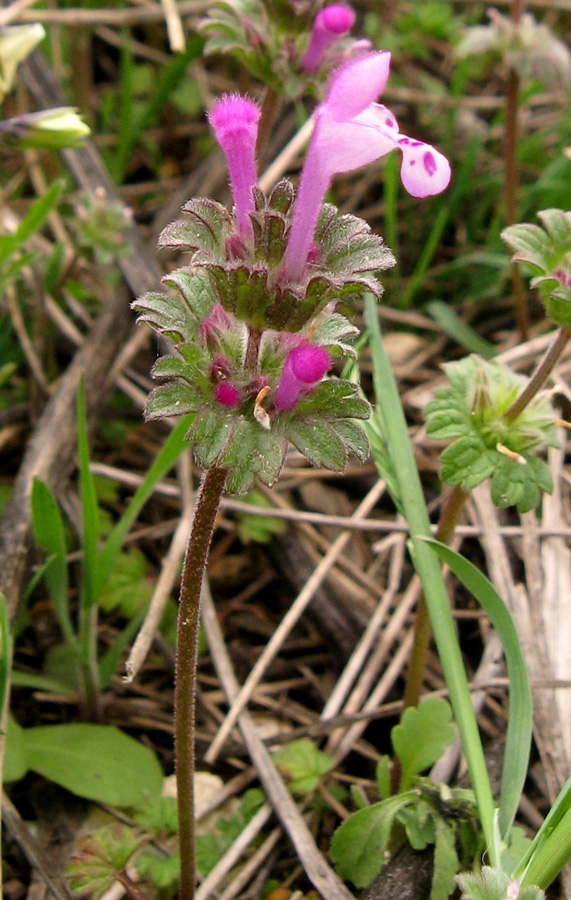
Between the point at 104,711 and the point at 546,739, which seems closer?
the point at 546,739

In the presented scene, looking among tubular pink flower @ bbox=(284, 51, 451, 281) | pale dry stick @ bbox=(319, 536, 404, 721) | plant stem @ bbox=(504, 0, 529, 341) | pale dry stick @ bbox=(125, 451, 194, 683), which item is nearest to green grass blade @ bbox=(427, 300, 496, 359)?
plant stem @ bbox=(504, 0, 529, 341)

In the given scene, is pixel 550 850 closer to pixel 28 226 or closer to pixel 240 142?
pixel 240 142

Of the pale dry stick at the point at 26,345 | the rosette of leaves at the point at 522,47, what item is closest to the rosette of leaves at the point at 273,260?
the pale dry stick at the point at 26,345

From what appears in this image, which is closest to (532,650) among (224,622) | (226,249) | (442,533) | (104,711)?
(442,533)

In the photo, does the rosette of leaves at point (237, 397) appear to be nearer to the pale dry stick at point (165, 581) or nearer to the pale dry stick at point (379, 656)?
the pale dry stick at point (165, 581)

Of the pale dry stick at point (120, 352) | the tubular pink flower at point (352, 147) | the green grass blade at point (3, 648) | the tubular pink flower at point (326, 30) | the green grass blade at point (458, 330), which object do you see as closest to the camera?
the tubular pink flower at point (352, 147)

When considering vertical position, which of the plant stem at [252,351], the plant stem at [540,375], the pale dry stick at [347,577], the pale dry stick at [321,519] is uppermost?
the plant stem at [252,351]

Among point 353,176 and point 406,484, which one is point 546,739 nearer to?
point 406,484
